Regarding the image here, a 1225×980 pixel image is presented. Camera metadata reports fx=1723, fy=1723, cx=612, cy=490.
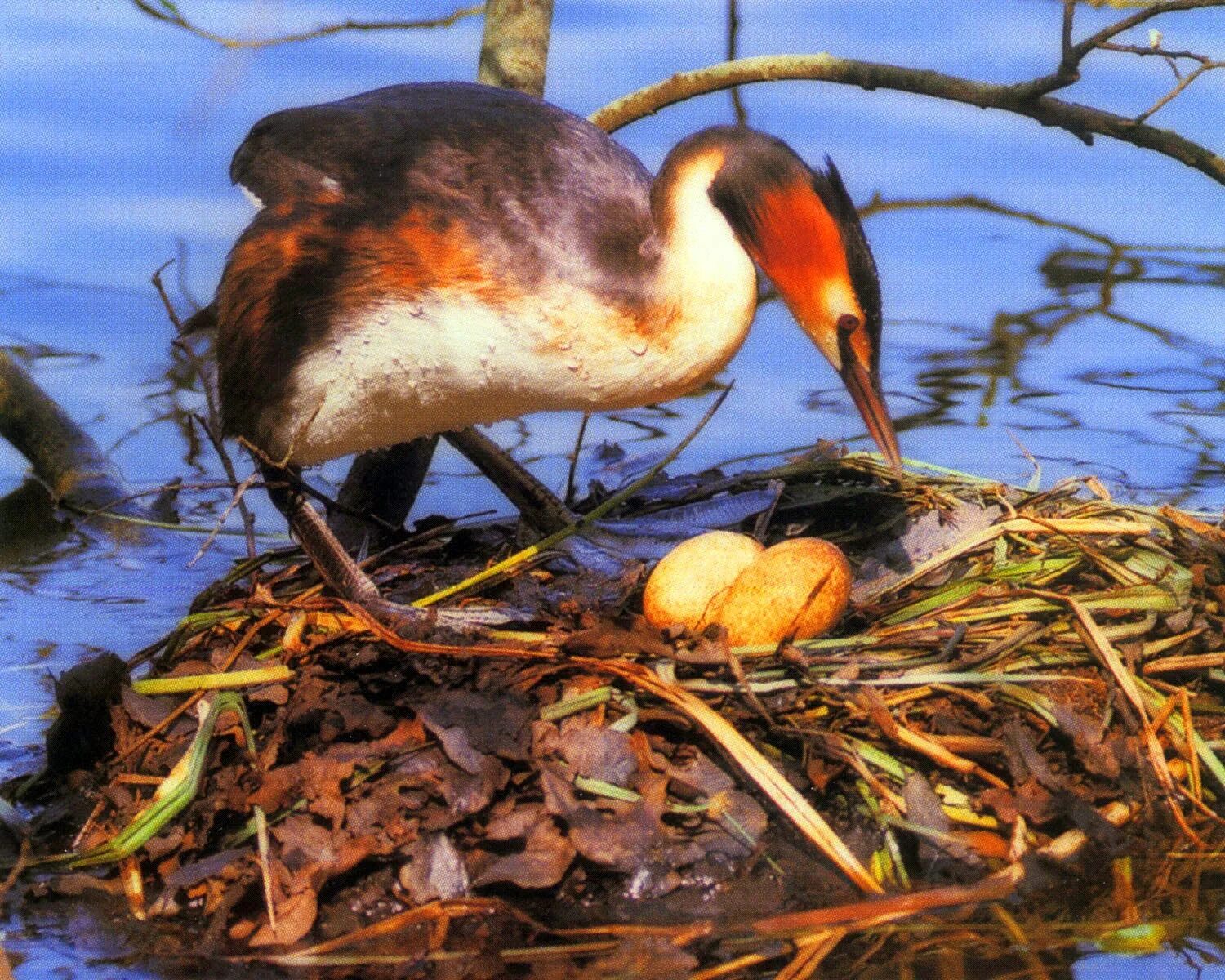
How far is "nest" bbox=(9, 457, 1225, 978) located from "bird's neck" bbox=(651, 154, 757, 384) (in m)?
0.63

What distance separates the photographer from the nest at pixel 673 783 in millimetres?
3066

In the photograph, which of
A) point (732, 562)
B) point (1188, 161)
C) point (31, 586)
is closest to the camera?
point (732, 562)

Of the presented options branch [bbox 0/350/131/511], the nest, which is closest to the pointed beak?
the nest

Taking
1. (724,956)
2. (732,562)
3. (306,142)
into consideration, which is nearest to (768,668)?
(732,562)

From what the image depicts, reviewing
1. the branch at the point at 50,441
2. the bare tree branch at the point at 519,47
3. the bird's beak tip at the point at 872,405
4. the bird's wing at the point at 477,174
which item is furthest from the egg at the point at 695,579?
the branch at the point at 50,441

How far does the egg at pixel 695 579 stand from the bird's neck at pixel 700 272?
401 millimetres

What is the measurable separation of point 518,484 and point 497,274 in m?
0.95

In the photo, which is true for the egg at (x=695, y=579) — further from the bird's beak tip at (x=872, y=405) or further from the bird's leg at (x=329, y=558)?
the bird's leg at (x=329, y=558)

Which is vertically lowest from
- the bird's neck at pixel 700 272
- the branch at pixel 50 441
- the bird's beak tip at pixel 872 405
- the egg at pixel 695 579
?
the branch at pixel 50 441

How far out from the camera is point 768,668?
3416mm

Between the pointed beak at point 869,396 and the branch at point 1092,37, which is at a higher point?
the branch at point 1092,37

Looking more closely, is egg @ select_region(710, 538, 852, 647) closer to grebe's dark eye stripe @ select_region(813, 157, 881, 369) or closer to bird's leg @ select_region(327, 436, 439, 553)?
grebe's dark eye stripe @ select_region(813, 157, 881, 369)

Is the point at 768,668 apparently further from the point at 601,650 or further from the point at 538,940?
the point at 538,940

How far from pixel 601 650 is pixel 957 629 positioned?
724 mm
